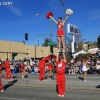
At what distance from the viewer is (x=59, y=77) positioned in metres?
9.84

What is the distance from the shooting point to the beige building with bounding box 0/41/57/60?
57031mm

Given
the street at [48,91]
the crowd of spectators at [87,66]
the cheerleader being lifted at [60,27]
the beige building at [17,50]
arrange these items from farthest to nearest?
the beige building at [17,50] < the crowd of spectators at [87,66] < the cheerleader being lifted at [60,27] < the street at [48,91]

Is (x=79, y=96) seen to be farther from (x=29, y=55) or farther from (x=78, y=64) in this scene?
(x=29, y=55)

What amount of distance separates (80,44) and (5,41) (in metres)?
19.7

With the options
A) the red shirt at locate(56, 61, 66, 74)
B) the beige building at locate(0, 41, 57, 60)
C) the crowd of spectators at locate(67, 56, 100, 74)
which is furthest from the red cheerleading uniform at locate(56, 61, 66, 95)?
the beige building at locate(0, 41, 57, 60)

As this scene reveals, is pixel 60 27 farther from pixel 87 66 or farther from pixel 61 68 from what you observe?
pixel 87 66

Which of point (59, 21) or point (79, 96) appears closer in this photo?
point (79, 96)

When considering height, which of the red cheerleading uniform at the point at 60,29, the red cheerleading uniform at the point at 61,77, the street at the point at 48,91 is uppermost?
the red cheerleading uniform at the point at 60,29

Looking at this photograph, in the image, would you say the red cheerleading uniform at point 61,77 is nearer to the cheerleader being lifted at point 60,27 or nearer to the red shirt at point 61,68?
the red shirt at point 61,68

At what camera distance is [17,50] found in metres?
61.9

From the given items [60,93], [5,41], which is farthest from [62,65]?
[5,41]

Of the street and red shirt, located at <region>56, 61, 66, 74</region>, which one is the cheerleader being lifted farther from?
red shirt, located at <region>56, 61, 66, 74</region>

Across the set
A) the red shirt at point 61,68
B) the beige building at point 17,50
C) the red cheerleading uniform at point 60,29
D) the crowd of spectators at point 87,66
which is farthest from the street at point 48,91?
the beige building at point 17,50

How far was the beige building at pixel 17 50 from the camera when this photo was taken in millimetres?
57031
